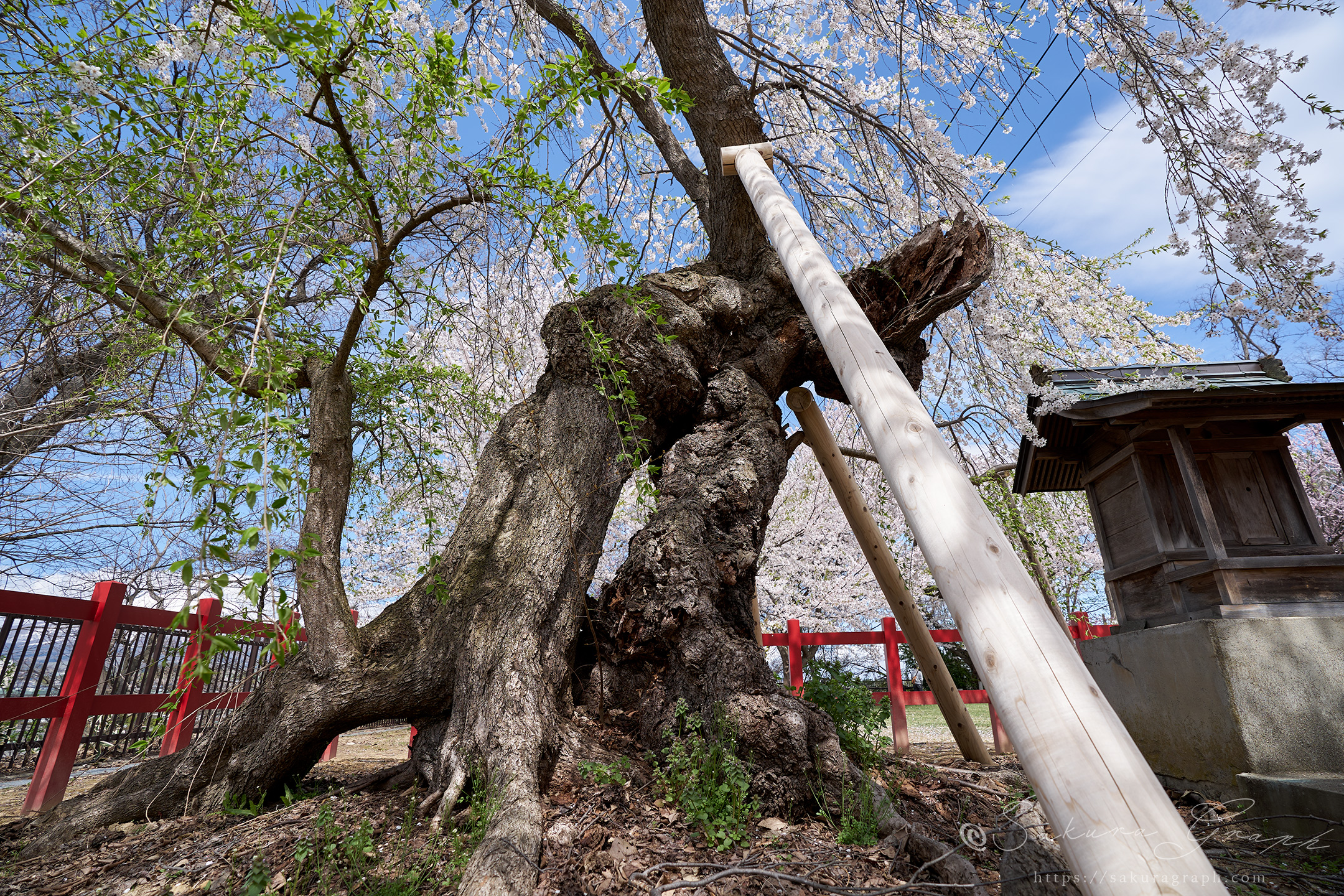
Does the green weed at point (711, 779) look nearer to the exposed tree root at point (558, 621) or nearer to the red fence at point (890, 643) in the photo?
the exposed tree root at point (558, 621)

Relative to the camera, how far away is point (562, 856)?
2012 millimetres

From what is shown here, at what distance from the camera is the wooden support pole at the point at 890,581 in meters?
3.87

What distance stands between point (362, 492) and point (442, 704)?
2.58 m

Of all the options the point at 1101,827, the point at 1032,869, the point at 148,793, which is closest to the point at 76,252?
the point at 148,793

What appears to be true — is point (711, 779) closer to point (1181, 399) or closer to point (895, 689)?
point (1181, 399)

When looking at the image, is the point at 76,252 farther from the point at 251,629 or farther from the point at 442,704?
the point at 442,704

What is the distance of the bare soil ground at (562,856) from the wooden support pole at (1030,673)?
846mm

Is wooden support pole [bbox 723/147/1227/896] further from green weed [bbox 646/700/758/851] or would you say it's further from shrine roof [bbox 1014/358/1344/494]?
shrine roof [bbox 1014/358/1344/494]

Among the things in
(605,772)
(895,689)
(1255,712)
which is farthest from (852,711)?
(895,689)

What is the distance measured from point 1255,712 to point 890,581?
2.11m

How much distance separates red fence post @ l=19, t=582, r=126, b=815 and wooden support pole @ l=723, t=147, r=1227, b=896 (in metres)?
5.03

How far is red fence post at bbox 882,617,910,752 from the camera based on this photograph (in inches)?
268

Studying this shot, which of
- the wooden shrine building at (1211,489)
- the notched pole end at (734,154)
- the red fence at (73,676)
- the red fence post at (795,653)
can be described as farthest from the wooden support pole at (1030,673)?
the red fence post at (795,653)

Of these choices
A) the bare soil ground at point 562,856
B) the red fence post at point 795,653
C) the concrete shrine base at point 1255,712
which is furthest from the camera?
the red fence post at point 795,653
